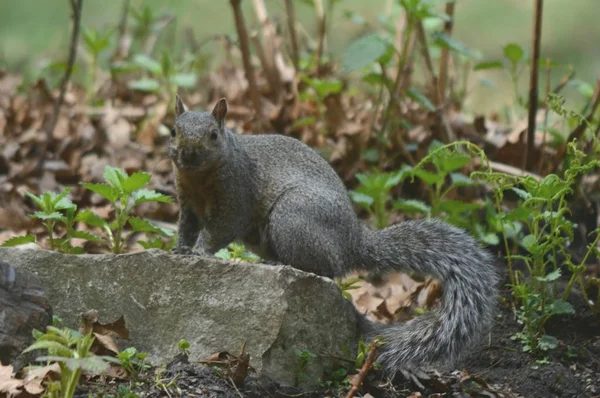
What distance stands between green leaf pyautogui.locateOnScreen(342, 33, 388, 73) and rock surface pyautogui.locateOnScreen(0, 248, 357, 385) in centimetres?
175

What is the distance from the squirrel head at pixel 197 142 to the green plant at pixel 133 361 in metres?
0.99

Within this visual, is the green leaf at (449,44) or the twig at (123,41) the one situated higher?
the green leaf at (449,44)

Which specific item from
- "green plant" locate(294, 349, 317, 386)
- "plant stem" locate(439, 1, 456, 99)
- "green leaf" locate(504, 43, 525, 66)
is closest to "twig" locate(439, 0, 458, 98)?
"plant stem" locate(439, 1, 456, 99)

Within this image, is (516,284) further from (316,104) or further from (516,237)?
(316,104)

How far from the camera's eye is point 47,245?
5109mm

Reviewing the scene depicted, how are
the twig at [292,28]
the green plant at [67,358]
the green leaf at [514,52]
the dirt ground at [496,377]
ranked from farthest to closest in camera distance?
the twig at [292,28] < the green leaf at [514,52] < the dirt ground at [496,377] < the green plant at [67,358]

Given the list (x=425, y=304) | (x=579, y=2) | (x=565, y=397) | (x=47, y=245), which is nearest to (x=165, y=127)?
(x=47, y=245)

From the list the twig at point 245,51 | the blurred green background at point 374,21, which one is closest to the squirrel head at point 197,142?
the twig at point 245,51

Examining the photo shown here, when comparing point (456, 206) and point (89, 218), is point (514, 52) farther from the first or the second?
point (89, 218)

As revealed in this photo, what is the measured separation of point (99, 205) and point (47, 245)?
28.8 inches

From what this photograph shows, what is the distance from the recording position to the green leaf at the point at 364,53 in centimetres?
502

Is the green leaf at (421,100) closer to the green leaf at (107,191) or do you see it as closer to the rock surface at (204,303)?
the rock surface at (204,303)

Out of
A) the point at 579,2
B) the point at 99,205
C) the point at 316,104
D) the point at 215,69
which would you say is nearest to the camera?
the point at 99,205

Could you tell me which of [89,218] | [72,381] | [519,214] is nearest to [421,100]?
[519,214]
